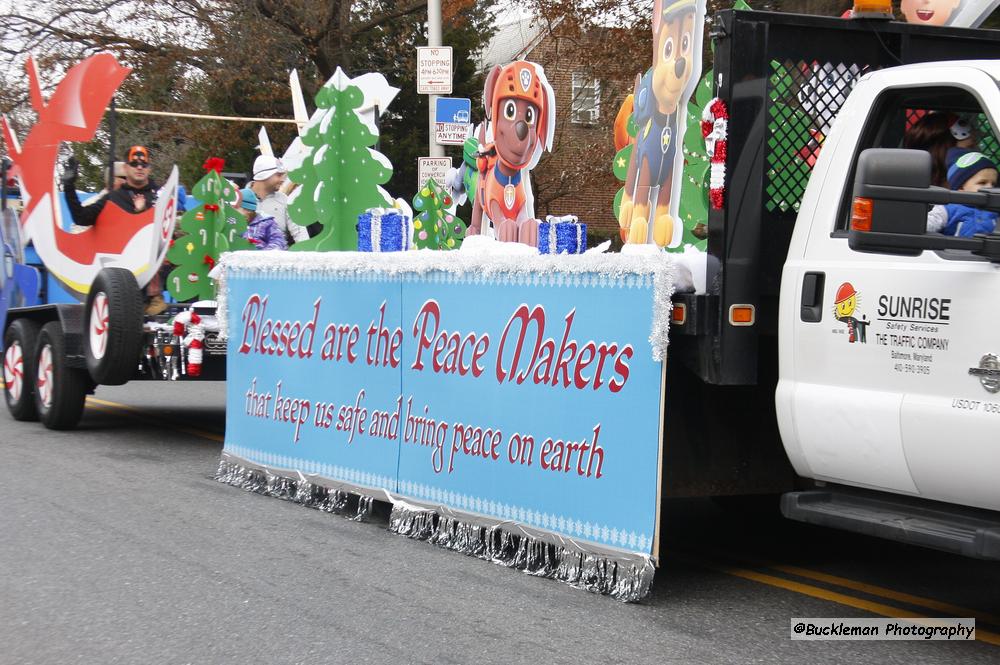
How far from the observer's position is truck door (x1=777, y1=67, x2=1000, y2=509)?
445 centimetres

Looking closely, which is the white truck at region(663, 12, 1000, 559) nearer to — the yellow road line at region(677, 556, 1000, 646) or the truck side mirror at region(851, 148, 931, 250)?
the truck side mirror at region(851, 148, 931, 250)

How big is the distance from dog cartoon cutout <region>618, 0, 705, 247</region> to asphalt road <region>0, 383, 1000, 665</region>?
6.14 ft

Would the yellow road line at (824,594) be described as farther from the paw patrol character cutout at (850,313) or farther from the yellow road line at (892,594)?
the paw patrol character cutout at (850,313)

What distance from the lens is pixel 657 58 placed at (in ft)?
26.0

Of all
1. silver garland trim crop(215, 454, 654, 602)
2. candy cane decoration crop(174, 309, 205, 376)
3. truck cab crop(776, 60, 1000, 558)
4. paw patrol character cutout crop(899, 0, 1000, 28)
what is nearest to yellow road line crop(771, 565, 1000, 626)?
truck cab crop(776, 60, 1000, 558)

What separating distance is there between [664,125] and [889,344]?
358 cm

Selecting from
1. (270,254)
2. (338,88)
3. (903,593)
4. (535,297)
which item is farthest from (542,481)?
(338,88)

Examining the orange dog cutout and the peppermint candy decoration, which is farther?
the orange dog cutout

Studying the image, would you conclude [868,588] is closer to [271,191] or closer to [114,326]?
[114,326]

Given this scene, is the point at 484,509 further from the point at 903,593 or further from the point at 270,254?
the point at 270,254

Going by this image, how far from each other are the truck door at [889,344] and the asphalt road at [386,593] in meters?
0.78

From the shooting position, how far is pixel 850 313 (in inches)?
194

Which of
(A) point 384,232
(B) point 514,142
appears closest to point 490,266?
(A) point 384,232

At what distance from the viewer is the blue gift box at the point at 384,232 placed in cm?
809
